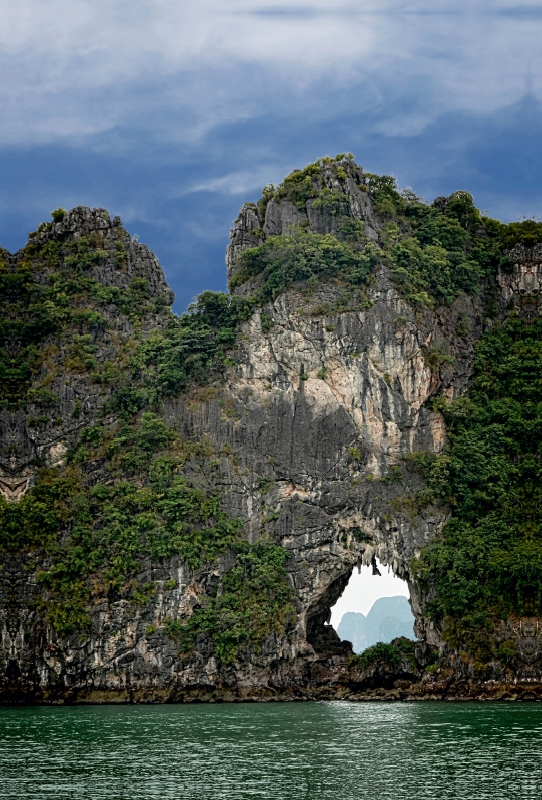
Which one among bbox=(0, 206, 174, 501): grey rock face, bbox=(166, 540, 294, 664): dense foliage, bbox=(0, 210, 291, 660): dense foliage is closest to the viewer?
bbox=(166, 540, 294, 664): dense foliage

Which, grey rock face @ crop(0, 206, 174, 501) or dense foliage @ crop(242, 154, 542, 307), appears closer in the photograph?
grey rock face @ crop(0, 206, 174, 501)

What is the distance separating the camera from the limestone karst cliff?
156 feet

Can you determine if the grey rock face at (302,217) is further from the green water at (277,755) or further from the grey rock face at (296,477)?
the green water at (277,755)

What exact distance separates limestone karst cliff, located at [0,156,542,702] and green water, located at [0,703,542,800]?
806 cm

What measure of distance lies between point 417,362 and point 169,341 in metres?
12.9

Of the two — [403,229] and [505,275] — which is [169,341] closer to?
[403,229]

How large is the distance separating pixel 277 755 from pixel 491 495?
83.9 feet

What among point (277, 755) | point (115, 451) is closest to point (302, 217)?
point (115, 451)

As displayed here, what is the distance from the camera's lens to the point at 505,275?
5825 centimetres

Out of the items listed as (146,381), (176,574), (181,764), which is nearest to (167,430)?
(146,381)

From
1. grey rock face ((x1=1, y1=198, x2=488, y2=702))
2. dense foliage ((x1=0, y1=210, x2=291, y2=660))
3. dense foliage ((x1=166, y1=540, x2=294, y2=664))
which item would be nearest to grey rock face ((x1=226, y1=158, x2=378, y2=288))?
grey rock face ((x1=1, y1=198, x2=488, y2=702))

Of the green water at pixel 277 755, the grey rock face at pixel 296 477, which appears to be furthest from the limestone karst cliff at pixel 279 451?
the green water at pixel 277 755

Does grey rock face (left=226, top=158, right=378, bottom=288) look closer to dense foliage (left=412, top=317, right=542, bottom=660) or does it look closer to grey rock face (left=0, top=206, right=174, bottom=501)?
grey rock face (left=0, top=206, right=174, bottom=501)

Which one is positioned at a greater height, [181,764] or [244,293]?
[244,293]
